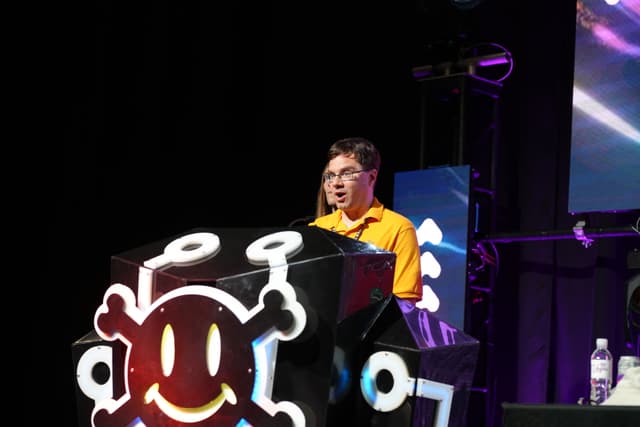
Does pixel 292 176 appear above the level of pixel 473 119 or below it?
below

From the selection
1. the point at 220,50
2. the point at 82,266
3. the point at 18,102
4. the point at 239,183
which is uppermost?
the point at 220,50

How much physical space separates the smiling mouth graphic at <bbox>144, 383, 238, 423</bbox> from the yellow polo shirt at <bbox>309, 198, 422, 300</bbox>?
0.82m

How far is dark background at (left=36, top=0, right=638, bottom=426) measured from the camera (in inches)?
155

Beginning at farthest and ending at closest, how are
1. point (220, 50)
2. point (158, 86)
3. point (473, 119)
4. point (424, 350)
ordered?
1. point (473, 119)
2. point (220, 50)
3. point (158, 86)
4. point (424, 350)

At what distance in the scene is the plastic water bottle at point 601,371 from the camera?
159 inches

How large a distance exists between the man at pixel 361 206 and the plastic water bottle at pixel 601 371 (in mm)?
1713

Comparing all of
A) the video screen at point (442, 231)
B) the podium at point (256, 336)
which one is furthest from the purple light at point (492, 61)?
the podium at point (256, 336)

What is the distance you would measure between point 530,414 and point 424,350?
0.97 m

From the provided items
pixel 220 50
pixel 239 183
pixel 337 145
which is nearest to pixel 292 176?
pixel 239 183

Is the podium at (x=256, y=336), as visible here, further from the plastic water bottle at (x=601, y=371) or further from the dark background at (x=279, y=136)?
the plastic water bottle at (x=601, y=371)

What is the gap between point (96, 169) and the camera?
399 centimetres

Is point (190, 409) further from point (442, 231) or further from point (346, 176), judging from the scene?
point (442, 231)

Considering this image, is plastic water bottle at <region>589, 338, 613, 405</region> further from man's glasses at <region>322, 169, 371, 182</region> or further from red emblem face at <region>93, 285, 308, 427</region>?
red emblem face at <region>93, 285, 308, 427</region>

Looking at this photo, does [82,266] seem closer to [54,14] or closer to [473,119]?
[54,14]
